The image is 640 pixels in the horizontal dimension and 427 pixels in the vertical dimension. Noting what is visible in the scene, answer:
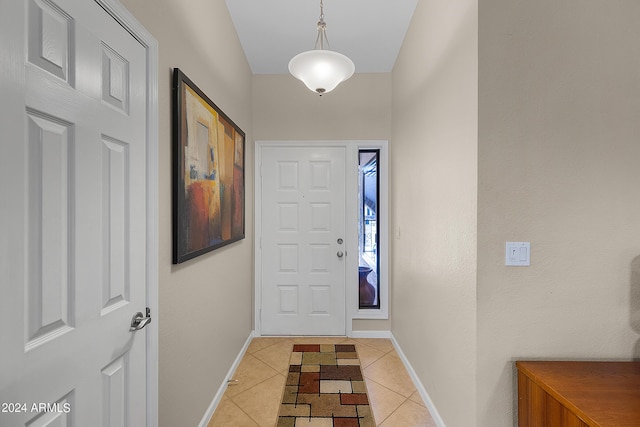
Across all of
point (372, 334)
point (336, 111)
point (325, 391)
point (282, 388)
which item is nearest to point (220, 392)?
point (282, 388)

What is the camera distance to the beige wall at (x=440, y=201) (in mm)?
1482

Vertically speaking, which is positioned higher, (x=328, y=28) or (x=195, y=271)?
(x=328, y=28)

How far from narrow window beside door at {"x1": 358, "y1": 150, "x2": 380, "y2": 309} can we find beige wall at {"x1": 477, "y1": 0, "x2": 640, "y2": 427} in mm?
1929

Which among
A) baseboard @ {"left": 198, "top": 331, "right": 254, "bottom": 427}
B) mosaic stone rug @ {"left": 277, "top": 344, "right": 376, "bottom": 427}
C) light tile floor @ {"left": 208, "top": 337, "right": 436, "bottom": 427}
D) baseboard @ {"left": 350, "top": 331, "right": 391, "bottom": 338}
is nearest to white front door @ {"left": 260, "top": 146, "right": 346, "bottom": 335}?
baseboard @ {"left": 350, "top": 331, "right": 391, "bottom": 338}

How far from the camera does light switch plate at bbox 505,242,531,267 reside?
4.55 feet

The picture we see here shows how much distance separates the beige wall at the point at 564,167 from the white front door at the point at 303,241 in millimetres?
1933

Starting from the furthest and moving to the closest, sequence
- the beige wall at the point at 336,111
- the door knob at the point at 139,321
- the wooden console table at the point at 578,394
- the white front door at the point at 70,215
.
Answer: the beige wall at the point at 336,111 < the door knob at the point at 139,321 < the wooden console table at the point at 578,394 < the white front door at the point at 70,215

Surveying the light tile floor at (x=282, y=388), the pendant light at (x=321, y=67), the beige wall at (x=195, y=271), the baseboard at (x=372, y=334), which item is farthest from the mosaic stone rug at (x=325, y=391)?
the pendant light at (x=321, y=67)

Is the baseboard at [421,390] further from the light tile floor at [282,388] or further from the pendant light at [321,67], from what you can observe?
the pendant light at [321,67]

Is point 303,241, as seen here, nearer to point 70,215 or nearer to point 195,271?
point 195,271

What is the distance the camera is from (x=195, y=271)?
1708 mm

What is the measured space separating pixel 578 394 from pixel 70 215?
5.84 feet

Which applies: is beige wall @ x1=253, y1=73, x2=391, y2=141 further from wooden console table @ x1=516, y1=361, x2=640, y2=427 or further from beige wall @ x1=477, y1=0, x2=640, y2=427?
wooden console table @ x1=516, y1=361, x2=640, y2=427

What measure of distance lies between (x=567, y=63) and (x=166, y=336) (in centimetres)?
218
